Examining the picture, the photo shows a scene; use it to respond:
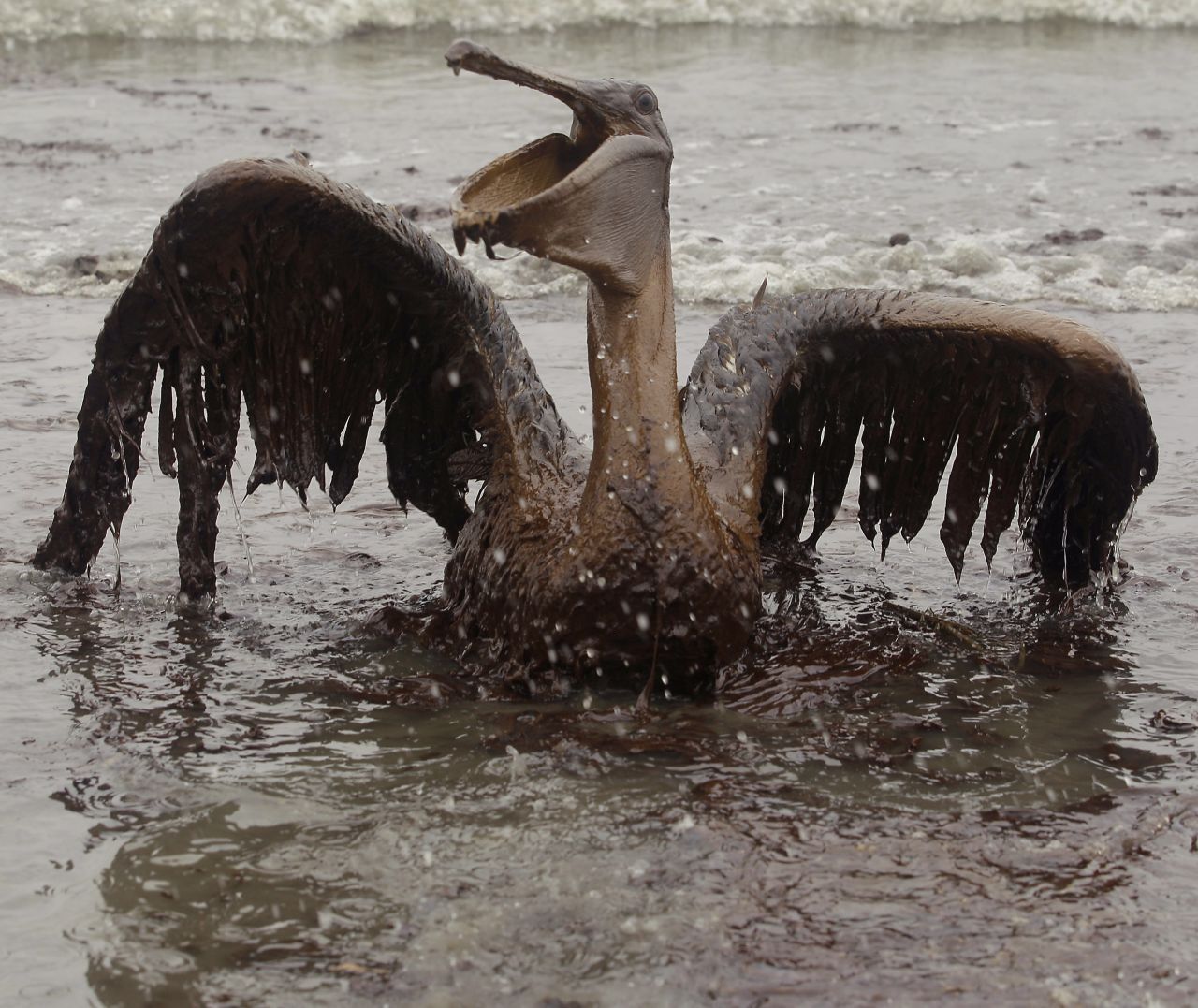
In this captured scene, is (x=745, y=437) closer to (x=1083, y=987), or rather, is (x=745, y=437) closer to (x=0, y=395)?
(x=1083, y=987)

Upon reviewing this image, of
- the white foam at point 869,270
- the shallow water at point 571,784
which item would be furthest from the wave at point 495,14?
the shallow water at point 571,784

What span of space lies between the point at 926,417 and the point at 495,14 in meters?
17.1

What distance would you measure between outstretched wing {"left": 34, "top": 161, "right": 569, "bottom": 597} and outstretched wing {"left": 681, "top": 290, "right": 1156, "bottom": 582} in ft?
2.08

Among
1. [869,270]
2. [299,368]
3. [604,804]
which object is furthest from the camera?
[869,270]

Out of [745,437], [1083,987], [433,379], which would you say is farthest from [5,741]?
[1083,987]

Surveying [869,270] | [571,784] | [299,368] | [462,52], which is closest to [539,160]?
[462,52]

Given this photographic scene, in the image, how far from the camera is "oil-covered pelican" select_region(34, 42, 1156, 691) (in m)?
4.89

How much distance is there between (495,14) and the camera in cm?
2181

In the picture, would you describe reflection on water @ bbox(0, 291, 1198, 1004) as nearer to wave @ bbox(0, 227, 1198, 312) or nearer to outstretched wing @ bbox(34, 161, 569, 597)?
outstretched wing @ bbox(34, 161, 569, 597)

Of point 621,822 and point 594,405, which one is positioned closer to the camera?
point 621,822

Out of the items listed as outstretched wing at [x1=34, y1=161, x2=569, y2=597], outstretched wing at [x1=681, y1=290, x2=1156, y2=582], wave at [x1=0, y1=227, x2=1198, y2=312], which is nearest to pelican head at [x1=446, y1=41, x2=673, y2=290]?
outstretched wing at [x1=34, y1=161, x2=569, y2=597]

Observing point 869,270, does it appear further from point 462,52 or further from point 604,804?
point 604,804

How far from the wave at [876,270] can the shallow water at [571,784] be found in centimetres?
121

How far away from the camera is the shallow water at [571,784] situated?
3.58 meters
